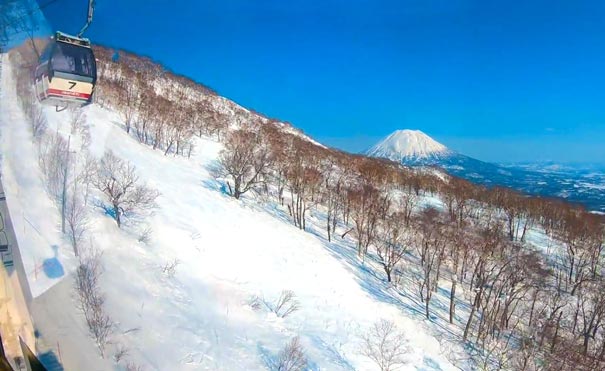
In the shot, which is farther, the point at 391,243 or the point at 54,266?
the point at 391,243

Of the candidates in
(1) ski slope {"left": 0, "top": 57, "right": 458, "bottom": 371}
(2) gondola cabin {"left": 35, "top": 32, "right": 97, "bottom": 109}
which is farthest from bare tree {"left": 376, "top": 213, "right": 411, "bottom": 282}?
(2) gondola cabin {"left": 35, "top": 32, "right": 97, "bottom": 109}

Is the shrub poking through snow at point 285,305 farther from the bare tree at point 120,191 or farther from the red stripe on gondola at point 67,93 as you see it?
the red stripe on gondola at point 67,93

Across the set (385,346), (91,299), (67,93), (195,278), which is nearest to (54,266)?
(67,93)

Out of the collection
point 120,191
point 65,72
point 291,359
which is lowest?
point 291,359

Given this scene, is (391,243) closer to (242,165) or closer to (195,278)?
(242,165)

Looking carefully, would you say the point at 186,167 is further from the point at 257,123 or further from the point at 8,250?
the point at 257,123

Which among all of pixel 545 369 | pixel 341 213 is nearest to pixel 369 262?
pixel 341 213

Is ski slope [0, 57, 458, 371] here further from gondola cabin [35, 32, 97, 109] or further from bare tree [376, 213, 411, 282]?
bare tree [376, 213, 411, 282]
